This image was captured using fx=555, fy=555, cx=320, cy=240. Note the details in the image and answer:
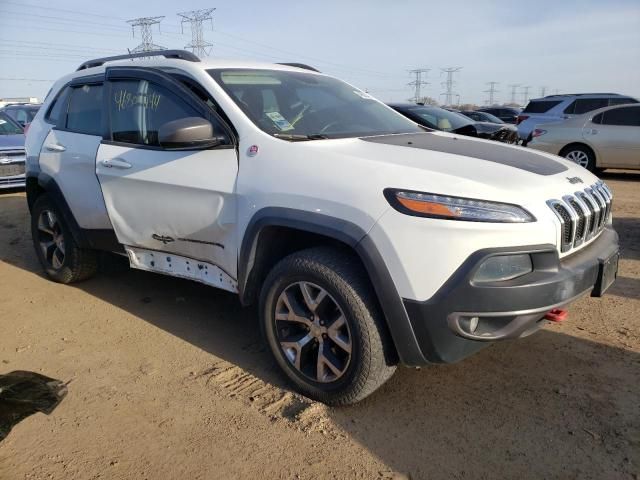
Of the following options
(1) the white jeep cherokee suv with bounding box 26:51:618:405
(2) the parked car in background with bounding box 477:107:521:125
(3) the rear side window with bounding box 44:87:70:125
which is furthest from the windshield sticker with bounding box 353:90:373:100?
(2) the parked car in background with bounding box 477:107:521:125

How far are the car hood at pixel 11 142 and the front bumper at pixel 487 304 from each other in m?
9.95

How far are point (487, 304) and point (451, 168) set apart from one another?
0.68 metres

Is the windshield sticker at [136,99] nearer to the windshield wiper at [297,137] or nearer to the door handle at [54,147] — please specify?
the door handle at [54,147]

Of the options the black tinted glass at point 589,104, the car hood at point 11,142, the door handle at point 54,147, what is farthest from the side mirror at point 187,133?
the black tinted glass at point 589,104

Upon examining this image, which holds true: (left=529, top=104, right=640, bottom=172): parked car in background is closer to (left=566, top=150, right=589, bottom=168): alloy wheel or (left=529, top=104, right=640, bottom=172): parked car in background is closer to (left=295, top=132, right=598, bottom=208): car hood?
(left=566, top=150, right=589, bottom=168): alloy wheel

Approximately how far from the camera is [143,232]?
3.85 metres

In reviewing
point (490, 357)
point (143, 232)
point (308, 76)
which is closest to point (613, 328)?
point (490, 357)

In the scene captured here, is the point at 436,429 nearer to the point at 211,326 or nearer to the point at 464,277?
the point at 464,277

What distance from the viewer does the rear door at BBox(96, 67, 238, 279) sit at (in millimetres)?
3262

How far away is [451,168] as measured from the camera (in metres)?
2.68

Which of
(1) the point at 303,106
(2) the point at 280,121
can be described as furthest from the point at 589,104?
(2) the point at 280,121

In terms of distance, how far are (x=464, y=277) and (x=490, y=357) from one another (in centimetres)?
123

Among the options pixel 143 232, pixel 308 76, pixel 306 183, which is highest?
pixel 308 76

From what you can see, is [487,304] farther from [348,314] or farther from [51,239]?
[51,239]
